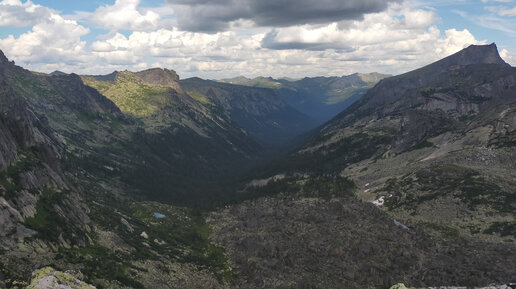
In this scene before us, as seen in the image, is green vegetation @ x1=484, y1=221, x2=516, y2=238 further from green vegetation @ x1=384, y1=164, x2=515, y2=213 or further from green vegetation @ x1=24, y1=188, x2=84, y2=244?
green vegetation @ x1=24, y1=188, x2=84, y2=244

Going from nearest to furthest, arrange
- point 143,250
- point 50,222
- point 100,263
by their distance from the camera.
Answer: point 100,263 → point 50,222 → point 143,250

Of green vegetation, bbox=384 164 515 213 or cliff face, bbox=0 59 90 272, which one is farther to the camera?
green vegetation, bbox=384 164 515 213

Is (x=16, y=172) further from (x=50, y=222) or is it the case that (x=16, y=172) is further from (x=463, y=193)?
(x=463, y=193)

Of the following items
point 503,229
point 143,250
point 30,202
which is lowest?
→ point 503,229

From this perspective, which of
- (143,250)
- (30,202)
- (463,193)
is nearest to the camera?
(30,202)

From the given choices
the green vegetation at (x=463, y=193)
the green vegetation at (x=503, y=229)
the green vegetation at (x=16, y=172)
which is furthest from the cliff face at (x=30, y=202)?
the green vegetation at (x=503, y=229)

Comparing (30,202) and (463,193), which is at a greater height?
(30,202)

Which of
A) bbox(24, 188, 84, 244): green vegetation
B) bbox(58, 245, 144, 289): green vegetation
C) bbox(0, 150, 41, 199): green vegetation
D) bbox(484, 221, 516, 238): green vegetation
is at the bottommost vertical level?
bbox(484, 221, 516, 238): green vegetation

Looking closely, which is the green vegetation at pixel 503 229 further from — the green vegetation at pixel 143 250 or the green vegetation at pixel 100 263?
the green vegetation at pixel 100 263

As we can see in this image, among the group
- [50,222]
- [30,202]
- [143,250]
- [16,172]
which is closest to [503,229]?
[143,250]

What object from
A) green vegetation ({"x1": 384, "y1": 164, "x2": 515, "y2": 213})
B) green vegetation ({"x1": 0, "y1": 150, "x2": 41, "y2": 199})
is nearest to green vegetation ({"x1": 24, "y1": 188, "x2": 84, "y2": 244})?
green vegetation ({"x1": 0, "y1": 150, "x2": 41, "y2": 199})

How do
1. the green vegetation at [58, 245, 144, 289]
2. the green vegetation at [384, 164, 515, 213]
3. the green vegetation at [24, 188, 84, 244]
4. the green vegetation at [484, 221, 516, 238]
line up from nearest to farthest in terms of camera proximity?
the green vegetation at [58, 245, 144, 289], the green vegetation at [24, 188, 84, 244], the green vegetation at [484, 221, 516, 238], the green vegetation at [384, 164, 515, 213]
